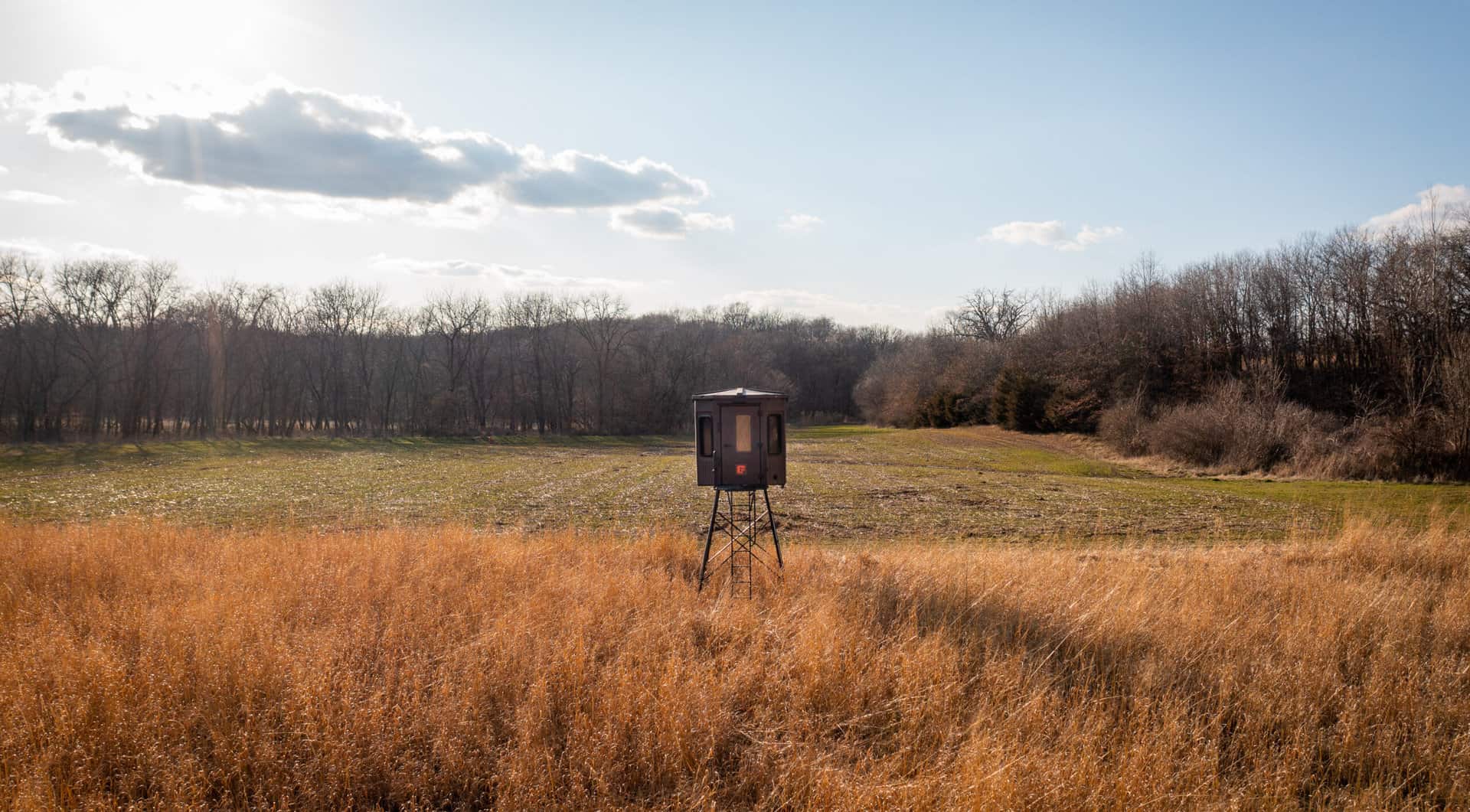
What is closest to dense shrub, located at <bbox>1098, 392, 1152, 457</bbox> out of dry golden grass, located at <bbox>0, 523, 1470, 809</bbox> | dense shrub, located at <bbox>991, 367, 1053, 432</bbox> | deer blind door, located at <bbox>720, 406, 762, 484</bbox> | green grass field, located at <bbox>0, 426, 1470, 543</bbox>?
green grass field, located at <bbox>0, 426, 1470, 543</bbox>

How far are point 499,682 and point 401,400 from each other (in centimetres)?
7220

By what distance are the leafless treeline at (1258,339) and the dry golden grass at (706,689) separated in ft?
122

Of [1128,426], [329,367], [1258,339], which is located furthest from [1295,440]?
[329,367]

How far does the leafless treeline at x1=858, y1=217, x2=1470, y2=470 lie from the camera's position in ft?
136

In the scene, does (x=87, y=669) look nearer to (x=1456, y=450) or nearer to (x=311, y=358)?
(x=1456, y=450)

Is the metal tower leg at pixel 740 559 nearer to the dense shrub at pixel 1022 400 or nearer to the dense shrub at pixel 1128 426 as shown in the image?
the dense shrub at pixel 1128 426

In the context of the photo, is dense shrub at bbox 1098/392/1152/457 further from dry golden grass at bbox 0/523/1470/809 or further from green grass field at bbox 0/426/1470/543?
dry golden grass at bbox 0/523/1470/809

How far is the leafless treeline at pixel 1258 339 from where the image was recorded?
41.3 m

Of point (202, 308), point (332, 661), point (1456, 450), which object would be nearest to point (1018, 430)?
point (1456, 450)

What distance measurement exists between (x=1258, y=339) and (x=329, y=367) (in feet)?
244

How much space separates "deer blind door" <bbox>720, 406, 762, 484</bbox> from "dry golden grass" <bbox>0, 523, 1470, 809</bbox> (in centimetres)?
136

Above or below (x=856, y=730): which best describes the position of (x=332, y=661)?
above

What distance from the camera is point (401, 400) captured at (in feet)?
233

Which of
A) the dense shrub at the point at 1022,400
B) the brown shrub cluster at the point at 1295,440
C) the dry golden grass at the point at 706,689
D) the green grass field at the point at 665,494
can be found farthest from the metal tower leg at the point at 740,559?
the dense shrub at the point at 1022,400
